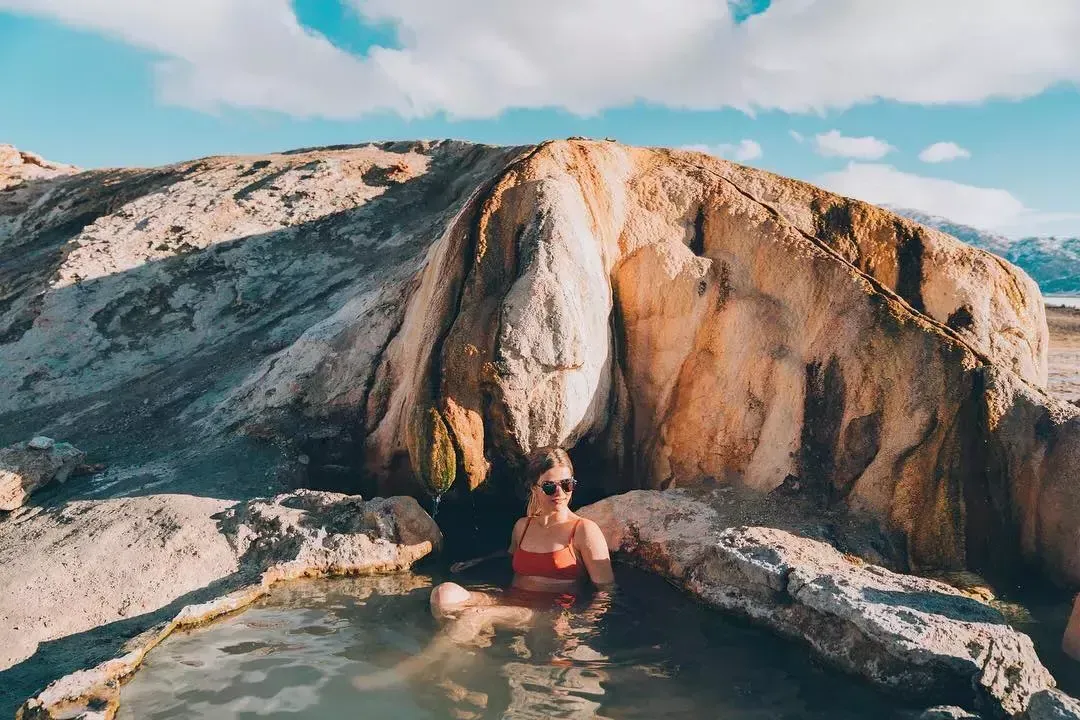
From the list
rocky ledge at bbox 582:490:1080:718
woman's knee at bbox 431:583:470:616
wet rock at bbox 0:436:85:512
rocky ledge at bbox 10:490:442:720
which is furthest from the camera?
wet rock at bbox 0:436:85:512

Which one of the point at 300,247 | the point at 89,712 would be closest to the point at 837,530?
the point at 89,712

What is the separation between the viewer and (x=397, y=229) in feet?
34.3

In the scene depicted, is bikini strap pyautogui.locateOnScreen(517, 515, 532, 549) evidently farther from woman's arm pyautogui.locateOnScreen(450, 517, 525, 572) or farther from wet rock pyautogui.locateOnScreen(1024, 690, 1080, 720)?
wet rock pyautogui.locateOnScreen(1024, 690, 1080, 720)

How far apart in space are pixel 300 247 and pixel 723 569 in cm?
743

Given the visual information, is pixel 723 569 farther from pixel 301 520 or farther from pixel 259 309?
pixel 259 309

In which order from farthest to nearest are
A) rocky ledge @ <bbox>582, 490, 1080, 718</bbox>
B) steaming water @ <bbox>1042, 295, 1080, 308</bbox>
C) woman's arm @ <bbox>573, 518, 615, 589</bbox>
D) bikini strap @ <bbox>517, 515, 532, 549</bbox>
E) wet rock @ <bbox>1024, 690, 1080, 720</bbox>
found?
steaming water @ <bbox>1042, 295, 1080, 308</bbox> < bikini strap @ <bbox>517, 515, 532, 549</bbox> < woman's arm @ <bbox>573, 518, 615, 589</bbox> < rocky ledge @ <bbox>582, 490, 1080, 718</bbox> < wet rock @ <bbox>1024, 690, 1080, 720</bbox>

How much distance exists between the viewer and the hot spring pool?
3.54 meters

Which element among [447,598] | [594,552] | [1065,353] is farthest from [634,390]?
[1065,353]

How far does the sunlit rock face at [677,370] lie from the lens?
16.2 ft

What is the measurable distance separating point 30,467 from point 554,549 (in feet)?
12.5

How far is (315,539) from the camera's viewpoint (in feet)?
16.4

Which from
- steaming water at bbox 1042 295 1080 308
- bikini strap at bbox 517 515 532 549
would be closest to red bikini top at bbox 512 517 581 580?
bikini strap at bbox 517 515 532 549

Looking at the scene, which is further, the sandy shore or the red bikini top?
the sandy shore

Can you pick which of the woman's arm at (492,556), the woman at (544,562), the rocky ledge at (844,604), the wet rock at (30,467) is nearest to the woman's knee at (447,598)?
the woman at (544,562)
